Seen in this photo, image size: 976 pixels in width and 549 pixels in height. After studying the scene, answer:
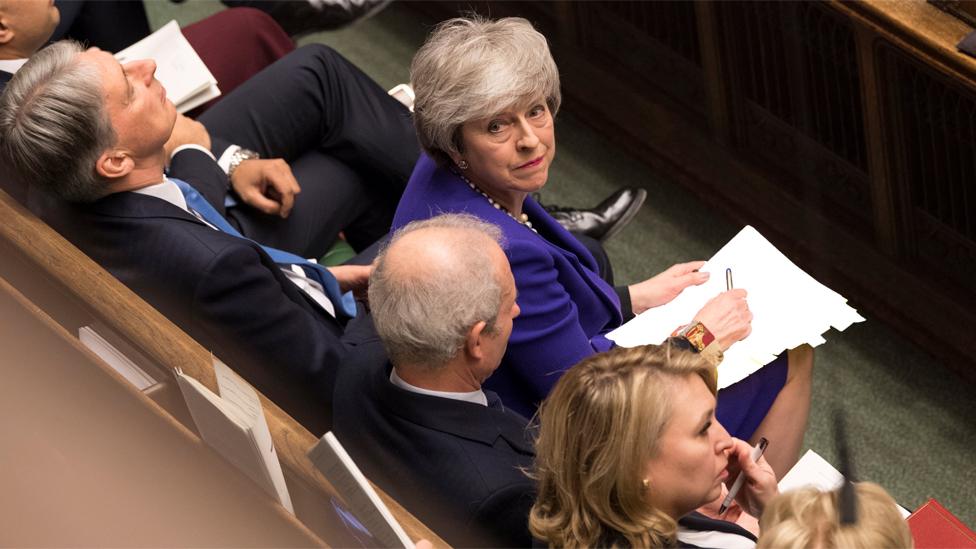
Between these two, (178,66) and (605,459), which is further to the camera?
(178,66)

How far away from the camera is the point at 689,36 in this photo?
3.30m

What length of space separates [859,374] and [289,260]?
146cm

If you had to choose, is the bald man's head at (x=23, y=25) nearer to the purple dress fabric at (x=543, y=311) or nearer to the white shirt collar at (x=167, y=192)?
the white shirt collar at (x=167, y=192)

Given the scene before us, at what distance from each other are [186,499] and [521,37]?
1.09 metres

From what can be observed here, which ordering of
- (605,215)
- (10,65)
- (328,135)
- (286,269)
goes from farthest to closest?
(605,215), (328,135), (10,65), (286,269)

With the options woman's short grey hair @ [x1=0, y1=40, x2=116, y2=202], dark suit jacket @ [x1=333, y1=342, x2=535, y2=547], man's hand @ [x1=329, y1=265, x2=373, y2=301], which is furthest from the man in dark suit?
dark suit jacket @ [x1=333, y1=342, x2=535, y2=547]

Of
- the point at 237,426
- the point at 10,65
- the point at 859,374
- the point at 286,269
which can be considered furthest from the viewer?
the point at 859,374

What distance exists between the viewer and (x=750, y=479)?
1.98 meters

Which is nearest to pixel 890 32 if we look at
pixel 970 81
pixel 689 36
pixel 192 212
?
pixel 970 81

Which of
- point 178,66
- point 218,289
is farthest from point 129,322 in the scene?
point 178,66

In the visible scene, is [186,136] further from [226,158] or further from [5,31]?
[5,31]

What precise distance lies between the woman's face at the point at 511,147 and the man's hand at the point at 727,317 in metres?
0.42

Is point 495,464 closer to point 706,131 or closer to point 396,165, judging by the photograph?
point 396,165

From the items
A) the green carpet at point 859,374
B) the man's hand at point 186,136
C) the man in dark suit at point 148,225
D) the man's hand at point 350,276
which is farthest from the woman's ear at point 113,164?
the green carpet at point 859,374
